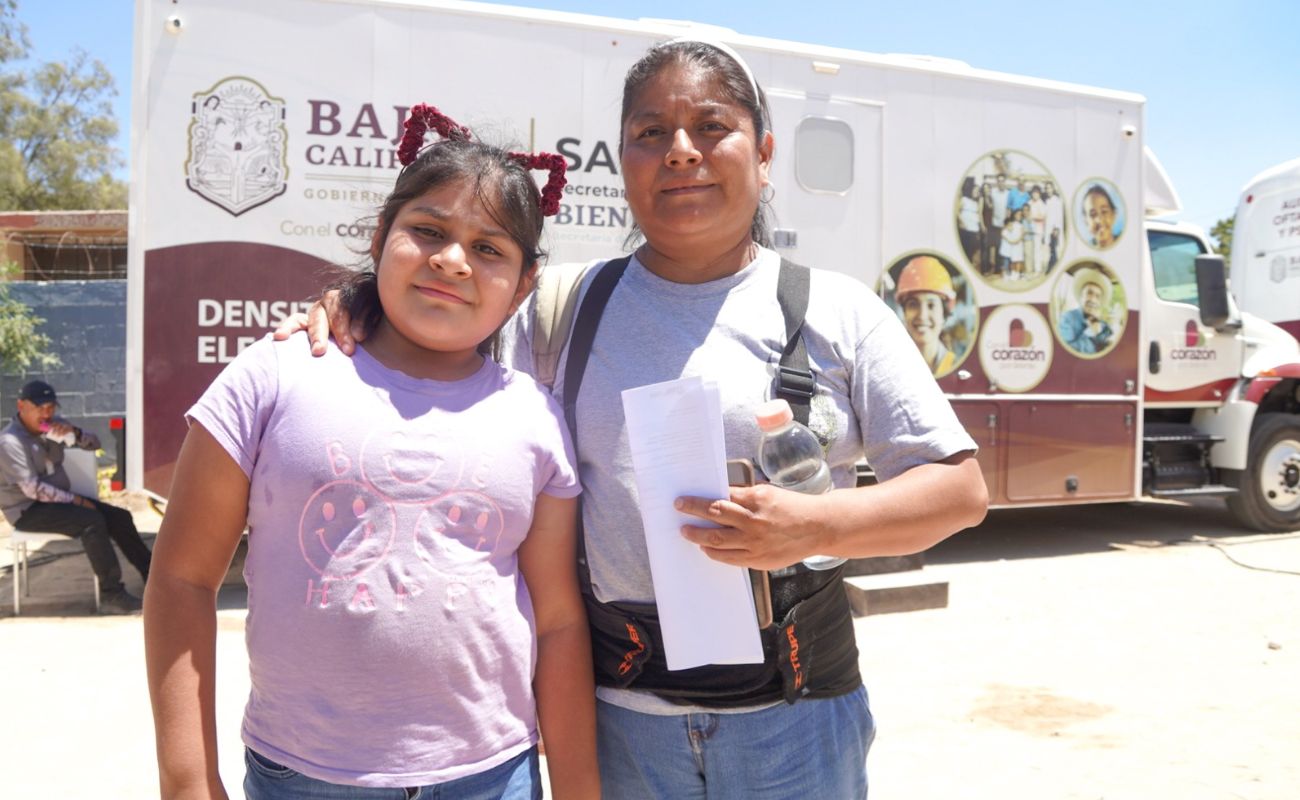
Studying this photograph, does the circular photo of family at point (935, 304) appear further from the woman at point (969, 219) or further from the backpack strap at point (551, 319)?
the backpack strap at point (551, 319)

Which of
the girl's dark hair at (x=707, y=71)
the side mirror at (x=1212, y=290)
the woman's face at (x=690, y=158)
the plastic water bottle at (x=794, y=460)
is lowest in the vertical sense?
the plastic water bottle at (x=794, y=460)

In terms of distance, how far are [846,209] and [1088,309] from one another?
220cm

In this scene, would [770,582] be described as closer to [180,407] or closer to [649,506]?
[649,506]

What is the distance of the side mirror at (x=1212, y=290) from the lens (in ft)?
23.5

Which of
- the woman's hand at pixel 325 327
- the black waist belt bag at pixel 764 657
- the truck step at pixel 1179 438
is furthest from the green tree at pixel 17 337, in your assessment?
the truck step at pixel 1179 438

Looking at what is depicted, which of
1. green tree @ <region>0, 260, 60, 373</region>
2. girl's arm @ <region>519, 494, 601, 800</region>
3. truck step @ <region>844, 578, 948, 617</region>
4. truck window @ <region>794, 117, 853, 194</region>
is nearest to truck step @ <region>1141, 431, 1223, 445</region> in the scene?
truck step @ <region>844, 578, 948, 617</region>

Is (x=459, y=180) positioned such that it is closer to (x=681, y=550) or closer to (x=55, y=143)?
(x=681, y=550)

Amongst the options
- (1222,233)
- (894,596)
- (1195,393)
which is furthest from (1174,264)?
(1222,233)

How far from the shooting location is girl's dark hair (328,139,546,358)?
1492mm

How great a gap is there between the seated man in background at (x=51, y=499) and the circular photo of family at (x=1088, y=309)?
21.2 feet

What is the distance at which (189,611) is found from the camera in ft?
4.27

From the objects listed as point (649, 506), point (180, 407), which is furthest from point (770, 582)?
point (180, 407)

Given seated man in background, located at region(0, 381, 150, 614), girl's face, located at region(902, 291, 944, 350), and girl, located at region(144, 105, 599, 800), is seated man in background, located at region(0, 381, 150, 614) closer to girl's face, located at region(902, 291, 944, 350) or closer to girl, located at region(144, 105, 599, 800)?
girl, located at region(144, 105, 599, 800)

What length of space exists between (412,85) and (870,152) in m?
2.99
